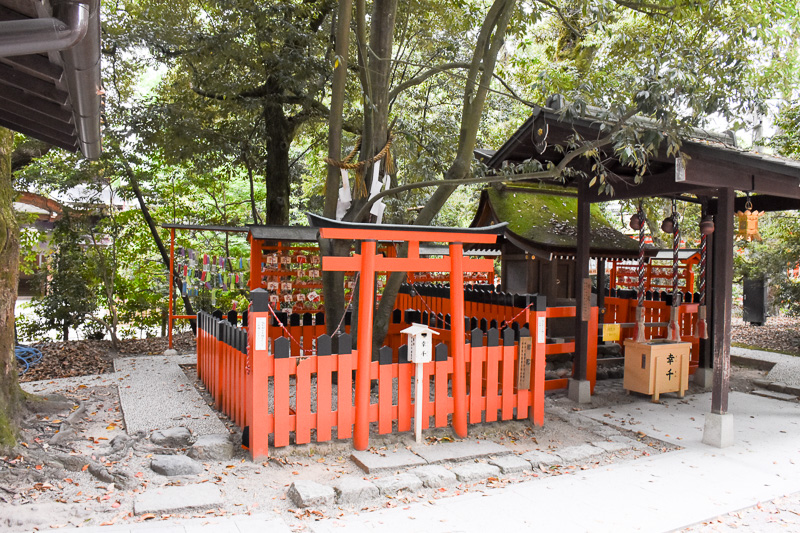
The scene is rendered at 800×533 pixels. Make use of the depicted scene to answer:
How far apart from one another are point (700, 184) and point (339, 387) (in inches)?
176

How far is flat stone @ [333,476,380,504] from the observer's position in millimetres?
4203

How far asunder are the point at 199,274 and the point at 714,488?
9.56m

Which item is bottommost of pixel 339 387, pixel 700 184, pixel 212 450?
pixel 212 450

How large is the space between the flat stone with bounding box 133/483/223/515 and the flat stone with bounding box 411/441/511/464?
193 centimetres

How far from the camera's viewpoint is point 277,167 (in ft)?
38.4

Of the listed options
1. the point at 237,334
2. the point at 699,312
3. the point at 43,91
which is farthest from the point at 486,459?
the point at 699,312

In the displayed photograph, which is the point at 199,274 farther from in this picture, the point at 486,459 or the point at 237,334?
the point at 486,459

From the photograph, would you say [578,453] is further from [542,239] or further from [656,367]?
[542,239]

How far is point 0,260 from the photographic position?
16.5 ft

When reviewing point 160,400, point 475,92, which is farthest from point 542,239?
point 160,400

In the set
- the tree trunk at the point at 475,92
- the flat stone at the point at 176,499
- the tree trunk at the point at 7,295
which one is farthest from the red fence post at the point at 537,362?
the tree trunk at the point at 7,295

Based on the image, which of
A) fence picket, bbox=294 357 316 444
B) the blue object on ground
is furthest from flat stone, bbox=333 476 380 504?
the blue object on ground

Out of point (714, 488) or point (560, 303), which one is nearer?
point (714, 488)

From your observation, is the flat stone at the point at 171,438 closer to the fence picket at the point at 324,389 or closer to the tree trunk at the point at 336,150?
the fence picket at the point at 324,389
